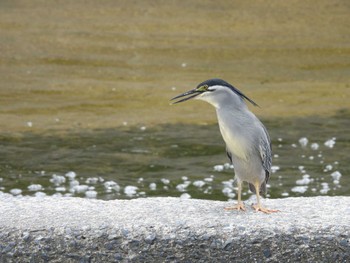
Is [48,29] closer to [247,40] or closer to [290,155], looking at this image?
[247,40]

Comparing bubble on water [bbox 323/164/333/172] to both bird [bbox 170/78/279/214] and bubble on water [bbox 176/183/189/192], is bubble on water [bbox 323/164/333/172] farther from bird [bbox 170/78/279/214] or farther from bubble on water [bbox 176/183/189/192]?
bird [bbox 170/78/279/214]

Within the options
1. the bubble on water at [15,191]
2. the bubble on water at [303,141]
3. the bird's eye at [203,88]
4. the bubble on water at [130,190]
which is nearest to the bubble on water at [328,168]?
the bubble on water at [303,141]

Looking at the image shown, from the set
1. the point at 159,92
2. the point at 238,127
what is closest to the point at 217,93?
the point at 238,127

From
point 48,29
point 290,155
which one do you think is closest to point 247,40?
point 48,29

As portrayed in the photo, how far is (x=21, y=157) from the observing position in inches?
344

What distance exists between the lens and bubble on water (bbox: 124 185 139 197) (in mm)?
7645

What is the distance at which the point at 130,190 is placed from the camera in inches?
304

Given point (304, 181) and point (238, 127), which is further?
point (304, 181)

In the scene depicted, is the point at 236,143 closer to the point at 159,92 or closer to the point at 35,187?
the point at 35,187

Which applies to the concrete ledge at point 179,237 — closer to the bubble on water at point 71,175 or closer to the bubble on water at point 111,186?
the bubble on water at point 111,186

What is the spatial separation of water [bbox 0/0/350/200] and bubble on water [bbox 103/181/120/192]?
15 mm

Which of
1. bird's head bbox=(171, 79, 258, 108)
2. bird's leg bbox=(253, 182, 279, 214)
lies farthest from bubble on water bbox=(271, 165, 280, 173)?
bird's head bbox=(171, 79, 258, 108)

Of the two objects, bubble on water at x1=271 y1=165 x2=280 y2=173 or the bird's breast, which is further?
bubble on water at x1=271 y1=165 x2=280 y2=173

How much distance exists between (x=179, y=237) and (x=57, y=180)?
3065mm
